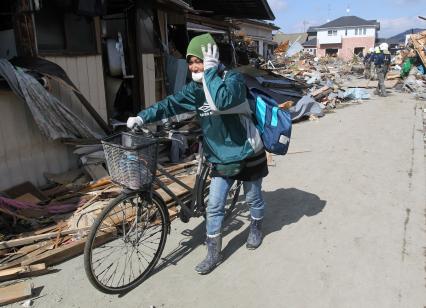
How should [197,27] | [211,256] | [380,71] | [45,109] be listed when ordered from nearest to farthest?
[211,256] < [45,109] < [197,27] < [380,71]

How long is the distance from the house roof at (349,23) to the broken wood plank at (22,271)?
79513 millimetres

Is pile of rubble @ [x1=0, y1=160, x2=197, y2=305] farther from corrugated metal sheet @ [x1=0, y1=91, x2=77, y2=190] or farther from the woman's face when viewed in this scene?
the woman's face

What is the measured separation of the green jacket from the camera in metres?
3.27

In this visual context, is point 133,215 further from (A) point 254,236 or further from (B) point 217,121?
(A) point 254,236

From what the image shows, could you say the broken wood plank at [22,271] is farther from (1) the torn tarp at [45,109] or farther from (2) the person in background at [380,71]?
(2) the person in background at [380,71]

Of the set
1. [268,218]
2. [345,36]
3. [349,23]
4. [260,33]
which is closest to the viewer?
[268,218]

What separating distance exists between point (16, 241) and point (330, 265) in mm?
3064

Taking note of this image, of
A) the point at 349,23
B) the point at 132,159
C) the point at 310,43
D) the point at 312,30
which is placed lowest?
the point at 132,159

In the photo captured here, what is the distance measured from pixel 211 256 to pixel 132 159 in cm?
131

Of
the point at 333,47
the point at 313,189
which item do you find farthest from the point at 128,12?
the point at 333,47

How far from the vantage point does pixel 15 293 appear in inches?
128

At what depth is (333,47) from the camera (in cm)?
7562

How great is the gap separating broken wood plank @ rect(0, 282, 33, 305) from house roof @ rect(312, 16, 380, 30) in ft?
262

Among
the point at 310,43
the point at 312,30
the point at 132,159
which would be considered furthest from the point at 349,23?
the point at 132,159
